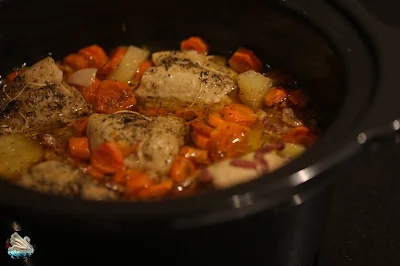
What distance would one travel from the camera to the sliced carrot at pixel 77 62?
194 cm

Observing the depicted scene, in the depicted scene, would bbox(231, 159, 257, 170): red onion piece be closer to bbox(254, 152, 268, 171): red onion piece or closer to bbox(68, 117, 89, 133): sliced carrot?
bbox(254, 152, 268, 171): red onion piece

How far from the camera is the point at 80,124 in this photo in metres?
1.67

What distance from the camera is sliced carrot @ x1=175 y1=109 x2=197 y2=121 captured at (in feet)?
5.52

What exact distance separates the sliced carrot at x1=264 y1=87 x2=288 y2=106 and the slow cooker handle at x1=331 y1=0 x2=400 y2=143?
32 centimetres

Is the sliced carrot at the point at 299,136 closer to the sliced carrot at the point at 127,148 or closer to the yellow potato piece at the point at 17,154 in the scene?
the sliced carrot at the point at 127,148

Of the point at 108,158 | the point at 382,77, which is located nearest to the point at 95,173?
the point at 108,158

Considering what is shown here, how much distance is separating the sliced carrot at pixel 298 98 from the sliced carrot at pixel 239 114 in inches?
6.1

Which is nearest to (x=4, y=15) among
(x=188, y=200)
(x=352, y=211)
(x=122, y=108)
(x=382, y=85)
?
(x=122, y=108)

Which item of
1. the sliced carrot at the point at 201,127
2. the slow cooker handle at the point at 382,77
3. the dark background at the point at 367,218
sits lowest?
the dark background at the point at 367,218

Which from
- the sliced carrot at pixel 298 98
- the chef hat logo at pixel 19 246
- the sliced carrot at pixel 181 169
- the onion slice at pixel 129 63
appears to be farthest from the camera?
the onion slice at pixel 129 63

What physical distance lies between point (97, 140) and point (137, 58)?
51 cm

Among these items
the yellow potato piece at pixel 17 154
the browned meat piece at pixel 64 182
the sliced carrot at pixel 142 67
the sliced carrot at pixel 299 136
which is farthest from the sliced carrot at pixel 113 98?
the sliced carrot at pixel 299 136

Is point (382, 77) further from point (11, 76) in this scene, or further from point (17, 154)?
point (11, 76)

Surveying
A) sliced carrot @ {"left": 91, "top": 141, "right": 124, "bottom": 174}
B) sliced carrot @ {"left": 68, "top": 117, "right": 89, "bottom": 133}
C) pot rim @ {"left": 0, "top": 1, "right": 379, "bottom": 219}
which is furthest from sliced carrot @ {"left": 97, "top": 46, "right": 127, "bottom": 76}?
pot rim @ {"left": 0, "top": 1, "right": 379, "bottom": 219}
